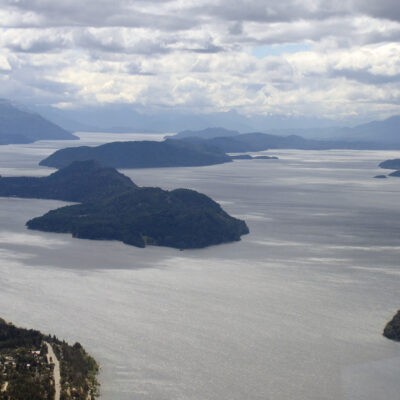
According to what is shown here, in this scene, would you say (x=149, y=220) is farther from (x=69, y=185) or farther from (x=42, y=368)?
(x=42, y=368)


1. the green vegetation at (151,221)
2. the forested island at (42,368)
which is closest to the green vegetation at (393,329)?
the forested island at (42,368)

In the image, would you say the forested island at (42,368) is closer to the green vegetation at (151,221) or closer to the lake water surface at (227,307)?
the lake water surface at (227,307)

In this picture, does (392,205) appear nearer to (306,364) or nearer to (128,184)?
(128,184)

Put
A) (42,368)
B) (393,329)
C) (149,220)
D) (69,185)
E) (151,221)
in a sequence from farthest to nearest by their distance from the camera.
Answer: (69,185)
(149,220)
(151,221)
(393,329)
(42,368)

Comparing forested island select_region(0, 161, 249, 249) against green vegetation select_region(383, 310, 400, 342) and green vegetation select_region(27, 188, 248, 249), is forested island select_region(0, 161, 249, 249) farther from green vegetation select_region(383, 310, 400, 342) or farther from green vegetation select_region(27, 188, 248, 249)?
green vegetation select_region(383, 310, 400, 342)

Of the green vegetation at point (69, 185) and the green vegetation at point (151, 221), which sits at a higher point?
the green vegetation at point (69, 185)

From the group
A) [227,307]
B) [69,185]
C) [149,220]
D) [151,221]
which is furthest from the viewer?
[69,185]

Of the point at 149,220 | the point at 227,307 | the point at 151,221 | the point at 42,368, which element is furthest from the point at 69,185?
the point at 42,368
